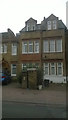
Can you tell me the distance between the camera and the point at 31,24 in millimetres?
24250

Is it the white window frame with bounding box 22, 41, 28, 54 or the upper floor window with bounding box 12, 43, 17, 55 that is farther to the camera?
the upper floor window with bounding box 12, 43, 17, 55

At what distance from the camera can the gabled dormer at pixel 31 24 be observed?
944 inches

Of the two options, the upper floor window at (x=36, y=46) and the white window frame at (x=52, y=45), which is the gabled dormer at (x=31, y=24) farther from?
the white window frame at (x=52, y=45)

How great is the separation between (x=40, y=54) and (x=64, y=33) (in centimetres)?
494

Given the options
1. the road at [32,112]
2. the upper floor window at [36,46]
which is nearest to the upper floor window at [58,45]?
the upper floor window at [36,46]

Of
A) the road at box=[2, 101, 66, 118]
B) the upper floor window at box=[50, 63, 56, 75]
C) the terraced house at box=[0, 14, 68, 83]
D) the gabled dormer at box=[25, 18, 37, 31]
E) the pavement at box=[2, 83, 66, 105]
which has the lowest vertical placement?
the pavement at box=[2, 83, 66, 105]

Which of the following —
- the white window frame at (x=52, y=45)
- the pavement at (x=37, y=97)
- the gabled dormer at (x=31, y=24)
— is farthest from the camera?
the gabled dormer at (x=31, y=24)

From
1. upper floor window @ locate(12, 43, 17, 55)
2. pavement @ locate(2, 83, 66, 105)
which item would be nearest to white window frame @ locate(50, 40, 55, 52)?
upper floor window @ locate(12, 43, 17, 55)

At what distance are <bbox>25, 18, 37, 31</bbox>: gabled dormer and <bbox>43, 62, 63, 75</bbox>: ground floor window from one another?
6.56m

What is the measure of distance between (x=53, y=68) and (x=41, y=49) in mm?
3596

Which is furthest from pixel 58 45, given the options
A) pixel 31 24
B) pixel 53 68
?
pixel 31 24

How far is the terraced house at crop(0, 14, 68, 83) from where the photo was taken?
71.8ft

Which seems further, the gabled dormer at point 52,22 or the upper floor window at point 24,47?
the upper floor window at point 24,47

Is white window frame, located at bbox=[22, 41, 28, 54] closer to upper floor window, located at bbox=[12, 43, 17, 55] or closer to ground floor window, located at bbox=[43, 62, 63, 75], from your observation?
upper floor window, located at bbox=[12, 43, 17, 55]
